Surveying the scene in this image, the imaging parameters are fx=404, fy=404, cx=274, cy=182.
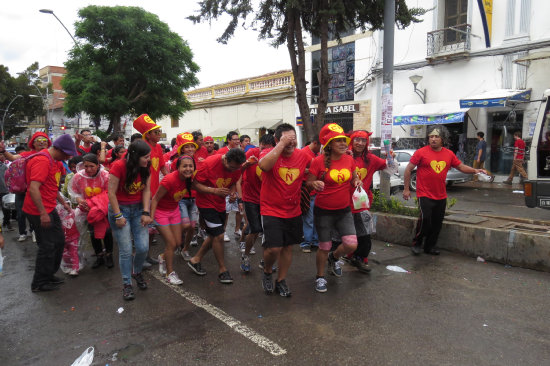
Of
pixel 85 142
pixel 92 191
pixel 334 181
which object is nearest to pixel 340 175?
pixel 334 181

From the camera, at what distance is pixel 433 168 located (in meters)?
5.55

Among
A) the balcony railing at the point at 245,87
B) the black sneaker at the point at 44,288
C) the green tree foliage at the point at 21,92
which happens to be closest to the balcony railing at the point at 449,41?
the balcony railing at the point at 245,87

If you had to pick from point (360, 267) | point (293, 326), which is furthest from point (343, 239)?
point (293, 326)

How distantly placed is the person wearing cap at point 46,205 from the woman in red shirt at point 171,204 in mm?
1164

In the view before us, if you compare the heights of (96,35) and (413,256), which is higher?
(96,35)

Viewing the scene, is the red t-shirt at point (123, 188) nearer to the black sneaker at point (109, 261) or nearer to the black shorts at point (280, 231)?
the black shorts at point (280, 231)

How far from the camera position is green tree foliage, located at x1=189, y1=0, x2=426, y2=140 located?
25.3 ft

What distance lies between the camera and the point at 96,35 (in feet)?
69.5

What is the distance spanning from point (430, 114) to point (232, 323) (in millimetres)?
15076

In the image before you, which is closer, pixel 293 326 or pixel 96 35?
pixel 293 326

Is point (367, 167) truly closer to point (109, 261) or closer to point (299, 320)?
point (299, 320)

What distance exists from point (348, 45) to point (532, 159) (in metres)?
16.0

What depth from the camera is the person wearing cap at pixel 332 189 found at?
14.0 ft

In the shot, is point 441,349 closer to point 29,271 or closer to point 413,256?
point 413,256
